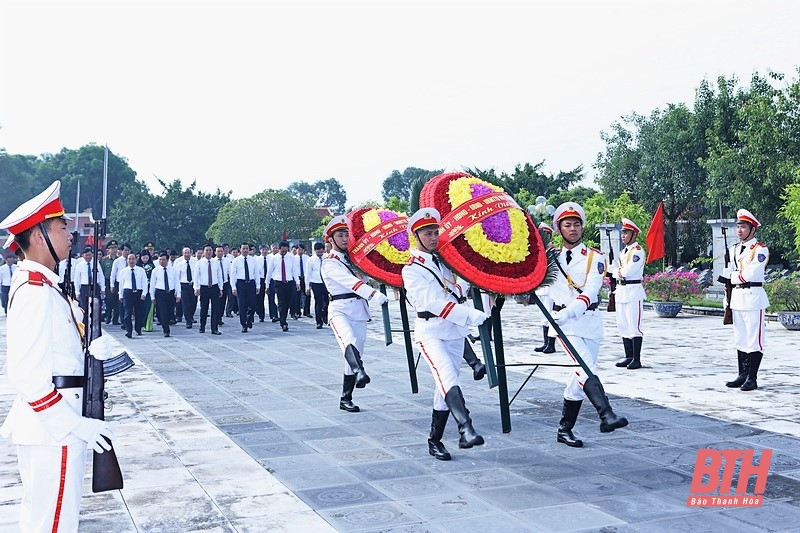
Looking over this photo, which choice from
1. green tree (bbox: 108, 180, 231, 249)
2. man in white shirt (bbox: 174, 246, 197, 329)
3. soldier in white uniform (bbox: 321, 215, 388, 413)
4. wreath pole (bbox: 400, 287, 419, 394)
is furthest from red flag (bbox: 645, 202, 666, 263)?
green tree (bbox: 108, 180, 231, 249)

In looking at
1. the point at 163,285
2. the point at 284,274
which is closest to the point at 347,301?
the point at 163,285

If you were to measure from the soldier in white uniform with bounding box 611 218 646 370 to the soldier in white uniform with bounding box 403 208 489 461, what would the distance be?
5427 millimetres

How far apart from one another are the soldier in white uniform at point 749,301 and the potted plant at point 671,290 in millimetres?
9471

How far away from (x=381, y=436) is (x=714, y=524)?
10.3 ft

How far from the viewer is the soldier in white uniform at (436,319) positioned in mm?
6309

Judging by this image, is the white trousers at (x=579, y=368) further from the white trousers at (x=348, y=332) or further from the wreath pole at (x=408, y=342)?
the white trousers at (x=348, y=332)

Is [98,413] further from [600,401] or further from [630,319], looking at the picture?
[630,319]

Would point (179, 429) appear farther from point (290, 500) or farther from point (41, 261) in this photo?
point (41, 261)

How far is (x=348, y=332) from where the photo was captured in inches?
336

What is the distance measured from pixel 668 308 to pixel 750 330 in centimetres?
974

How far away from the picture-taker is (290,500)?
5406 mm

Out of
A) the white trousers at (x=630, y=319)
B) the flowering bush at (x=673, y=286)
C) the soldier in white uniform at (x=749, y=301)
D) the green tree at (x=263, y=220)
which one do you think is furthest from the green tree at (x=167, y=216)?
the soldier in white uniform at (x=749, y=301)

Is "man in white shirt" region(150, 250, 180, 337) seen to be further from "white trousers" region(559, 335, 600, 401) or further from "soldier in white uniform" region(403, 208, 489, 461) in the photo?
"white trousers" region(559, 335, 600, 401)

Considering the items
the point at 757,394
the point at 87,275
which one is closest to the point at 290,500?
the point at 757,394
